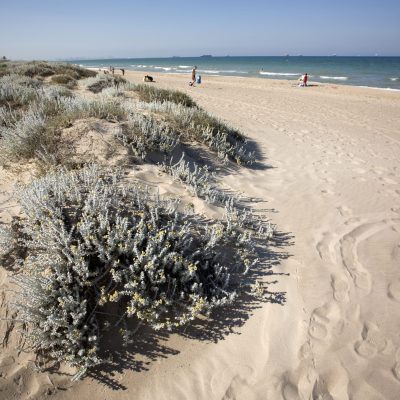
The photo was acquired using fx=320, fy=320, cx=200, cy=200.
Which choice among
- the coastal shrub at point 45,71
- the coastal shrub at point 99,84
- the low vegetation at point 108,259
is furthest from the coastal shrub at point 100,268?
the coastal shrub at point 45,71

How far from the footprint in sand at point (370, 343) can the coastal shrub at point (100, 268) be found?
115 cm

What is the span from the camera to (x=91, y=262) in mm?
2910

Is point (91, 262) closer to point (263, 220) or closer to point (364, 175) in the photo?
point (263, 220)

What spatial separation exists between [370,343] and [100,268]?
2.46 meters

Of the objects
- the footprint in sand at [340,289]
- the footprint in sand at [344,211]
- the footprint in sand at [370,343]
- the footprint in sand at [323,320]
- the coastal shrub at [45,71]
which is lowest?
the footprint in sand at [370,343]

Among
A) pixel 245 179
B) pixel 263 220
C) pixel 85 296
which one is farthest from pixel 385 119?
pixel 85 296

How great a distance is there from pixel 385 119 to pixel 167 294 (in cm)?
1304

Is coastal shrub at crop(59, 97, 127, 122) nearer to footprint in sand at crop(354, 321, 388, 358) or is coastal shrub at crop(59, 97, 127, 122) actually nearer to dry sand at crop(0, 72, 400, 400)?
dry sand at crop(0, 72, 400, 400)

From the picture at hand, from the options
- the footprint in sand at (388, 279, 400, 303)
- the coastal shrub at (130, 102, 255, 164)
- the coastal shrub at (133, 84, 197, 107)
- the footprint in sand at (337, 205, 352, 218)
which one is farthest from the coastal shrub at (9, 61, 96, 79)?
the footprint in sand at (388, 279, 400, 303)

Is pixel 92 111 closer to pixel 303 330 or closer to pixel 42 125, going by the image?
pixel 42 125

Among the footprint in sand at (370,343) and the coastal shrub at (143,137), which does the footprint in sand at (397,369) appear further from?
the coastal shrub at (143,137)

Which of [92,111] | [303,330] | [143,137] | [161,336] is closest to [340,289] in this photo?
[303,330]

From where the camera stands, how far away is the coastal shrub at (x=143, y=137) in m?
5.08

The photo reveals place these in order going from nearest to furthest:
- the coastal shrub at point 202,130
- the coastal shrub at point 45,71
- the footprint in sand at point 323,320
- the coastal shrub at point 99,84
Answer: the footprint in sand at point 323,320, the coastal shrub at point 202,130, the coastal shrub at point 99,84, the coastal shrub at point 45,71
